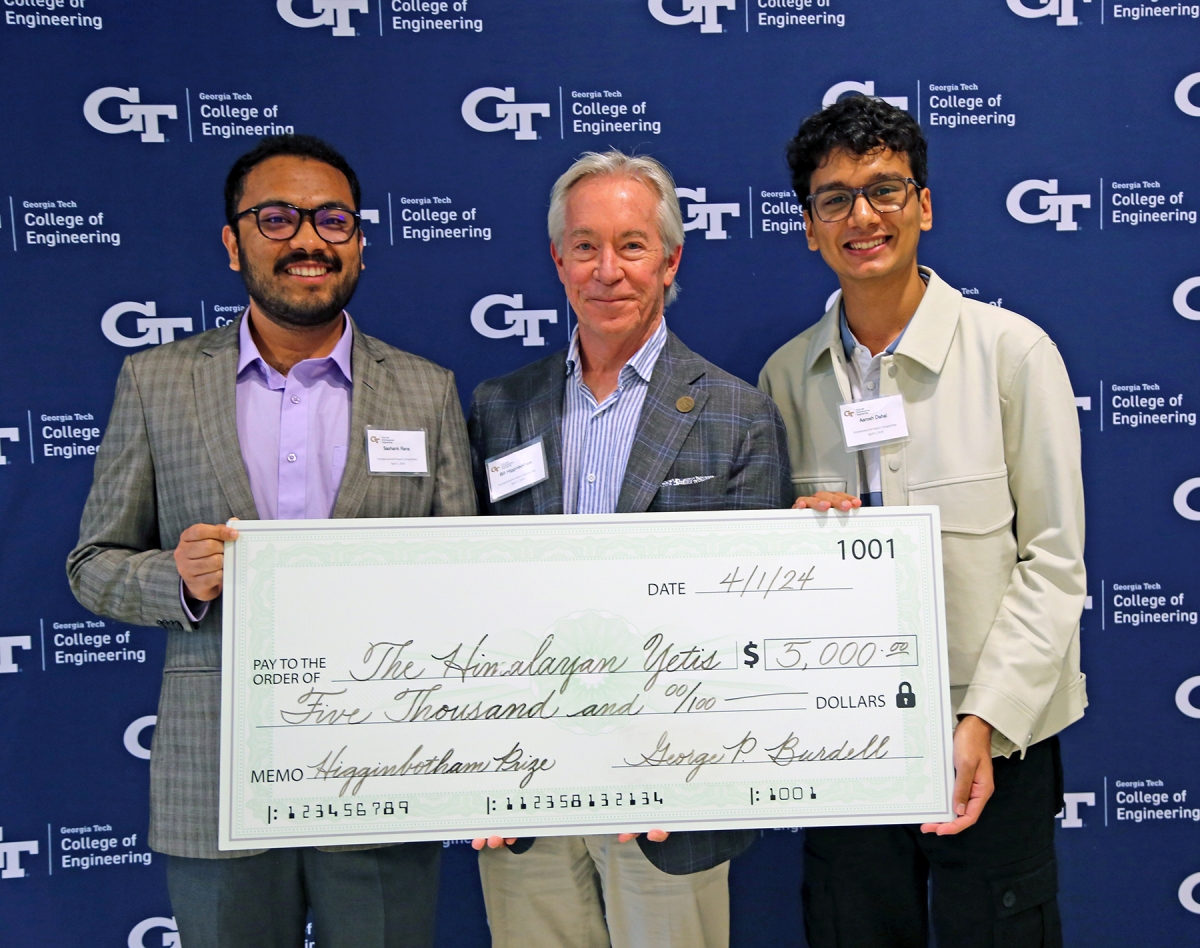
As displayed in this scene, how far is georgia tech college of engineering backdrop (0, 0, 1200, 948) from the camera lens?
8.83 feet

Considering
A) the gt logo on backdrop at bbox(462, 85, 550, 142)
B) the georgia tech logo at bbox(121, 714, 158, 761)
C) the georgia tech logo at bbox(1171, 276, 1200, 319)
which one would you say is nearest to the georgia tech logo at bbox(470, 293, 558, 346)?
the gt logo on backdrop at bbox(462, 85, 550, 142)

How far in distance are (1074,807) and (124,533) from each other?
2946 mm

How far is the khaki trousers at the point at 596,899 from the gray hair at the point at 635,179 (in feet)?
4.41

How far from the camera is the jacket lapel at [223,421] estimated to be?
1.81 meters

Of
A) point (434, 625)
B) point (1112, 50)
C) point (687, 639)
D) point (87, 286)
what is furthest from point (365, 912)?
point (1112, 50)

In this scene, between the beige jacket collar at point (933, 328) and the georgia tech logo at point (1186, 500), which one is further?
the georgia tech logo at point (1186, 500)

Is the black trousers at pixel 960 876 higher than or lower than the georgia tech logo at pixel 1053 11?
lower

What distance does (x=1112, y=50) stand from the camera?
2732 millimetres

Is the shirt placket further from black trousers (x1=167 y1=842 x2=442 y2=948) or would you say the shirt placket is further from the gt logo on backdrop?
the gt logo on backdrop

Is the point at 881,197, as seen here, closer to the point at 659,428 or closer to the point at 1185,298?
the point at 659,428

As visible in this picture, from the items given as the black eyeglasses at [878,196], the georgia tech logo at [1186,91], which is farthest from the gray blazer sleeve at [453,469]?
the georgia tech logo at [1186,91]

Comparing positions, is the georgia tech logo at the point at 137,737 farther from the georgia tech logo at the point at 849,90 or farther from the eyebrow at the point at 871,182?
the georgia tech logo at the point at 849,90

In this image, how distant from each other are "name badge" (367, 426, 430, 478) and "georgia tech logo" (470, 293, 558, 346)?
93 centimetres

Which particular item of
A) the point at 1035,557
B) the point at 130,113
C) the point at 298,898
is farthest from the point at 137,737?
the point at 1035,557
